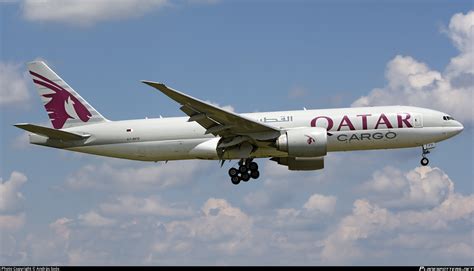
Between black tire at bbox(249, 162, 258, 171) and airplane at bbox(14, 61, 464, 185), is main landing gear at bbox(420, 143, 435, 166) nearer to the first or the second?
airplane at bbox(14, 61, 464, 185)

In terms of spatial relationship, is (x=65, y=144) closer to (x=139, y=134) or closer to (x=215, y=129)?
(x=139, y=134)

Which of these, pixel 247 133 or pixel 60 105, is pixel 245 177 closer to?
pixel 247 133

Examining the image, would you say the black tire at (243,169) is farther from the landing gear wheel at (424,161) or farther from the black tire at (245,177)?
the landing gear wheel at (424,161)

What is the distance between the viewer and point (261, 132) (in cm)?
4750

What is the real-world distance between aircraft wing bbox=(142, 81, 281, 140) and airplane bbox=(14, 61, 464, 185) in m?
0.05

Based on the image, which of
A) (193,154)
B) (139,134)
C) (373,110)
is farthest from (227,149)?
(373,110)

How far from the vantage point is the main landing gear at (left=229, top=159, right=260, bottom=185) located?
49.6m

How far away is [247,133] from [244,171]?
2.77 metres

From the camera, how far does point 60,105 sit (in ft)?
172

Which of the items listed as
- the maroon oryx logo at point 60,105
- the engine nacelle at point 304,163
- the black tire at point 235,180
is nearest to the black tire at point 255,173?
the black tire at point 235,180

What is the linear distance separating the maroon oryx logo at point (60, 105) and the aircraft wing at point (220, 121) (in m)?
8.80

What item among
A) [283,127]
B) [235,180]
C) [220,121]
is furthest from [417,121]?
[220,121]

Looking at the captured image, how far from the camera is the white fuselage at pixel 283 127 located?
47.5 metres

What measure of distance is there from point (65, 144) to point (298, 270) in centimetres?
1510
